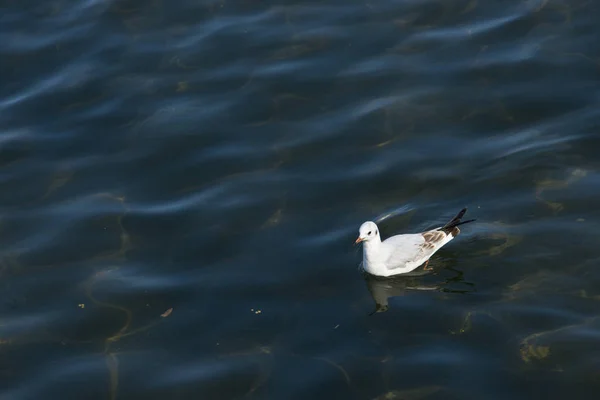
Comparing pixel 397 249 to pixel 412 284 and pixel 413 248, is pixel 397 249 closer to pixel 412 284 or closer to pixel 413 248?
pixel 413 248

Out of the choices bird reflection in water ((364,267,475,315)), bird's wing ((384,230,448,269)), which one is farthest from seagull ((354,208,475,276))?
bird reflection in water ((364,267,475,315))

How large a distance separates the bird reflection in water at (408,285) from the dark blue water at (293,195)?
0.03m

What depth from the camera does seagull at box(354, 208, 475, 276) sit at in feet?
45.7

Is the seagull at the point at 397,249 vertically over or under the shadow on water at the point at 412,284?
over

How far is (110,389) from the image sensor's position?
12867 millimetres

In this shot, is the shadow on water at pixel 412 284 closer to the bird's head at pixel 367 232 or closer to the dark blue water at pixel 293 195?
the dark blue water at pixel 293 195

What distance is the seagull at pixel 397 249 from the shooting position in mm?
13930

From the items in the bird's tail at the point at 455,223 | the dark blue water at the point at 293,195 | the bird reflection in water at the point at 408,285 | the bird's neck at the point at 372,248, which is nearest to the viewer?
the dark blue water at the point at 293,195

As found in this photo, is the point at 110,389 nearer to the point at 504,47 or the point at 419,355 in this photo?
the point at 419,355

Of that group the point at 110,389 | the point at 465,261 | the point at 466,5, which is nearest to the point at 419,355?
the point at 465,261

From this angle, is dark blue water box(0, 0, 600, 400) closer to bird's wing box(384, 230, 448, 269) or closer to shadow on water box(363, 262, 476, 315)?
shadow on water box(363, 262, 476, 315)

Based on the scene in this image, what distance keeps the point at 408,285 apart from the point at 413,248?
0.55 metres

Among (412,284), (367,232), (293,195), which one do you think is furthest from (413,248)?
(293,195)

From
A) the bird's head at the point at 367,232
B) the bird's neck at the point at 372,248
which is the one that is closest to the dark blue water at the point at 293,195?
the bird's neck at the point at 372,248
